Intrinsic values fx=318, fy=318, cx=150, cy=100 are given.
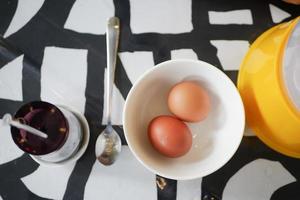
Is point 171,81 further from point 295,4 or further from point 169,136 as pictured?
point 295,4

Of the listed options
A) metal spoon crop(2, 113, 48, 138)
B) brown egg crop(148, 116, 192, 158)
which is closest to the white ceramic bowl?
brown egg crop(148, 116, 192, 158)

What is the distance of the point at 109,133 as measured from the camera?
576mm

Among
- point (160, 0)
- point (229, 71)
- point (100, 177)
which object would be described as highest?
point (160, 0)

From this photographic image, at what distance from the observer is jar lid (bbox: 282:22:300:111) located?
48 cm

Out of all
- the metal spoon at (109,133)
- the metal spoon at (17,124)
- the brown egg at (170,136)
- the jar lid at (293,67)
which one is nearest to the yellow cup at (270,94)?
the jar lid at (293,67)

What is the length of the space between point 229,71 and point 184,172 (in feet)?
0.73

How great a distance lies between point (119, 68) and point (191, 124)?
17cm

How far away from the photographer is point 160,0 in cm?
64

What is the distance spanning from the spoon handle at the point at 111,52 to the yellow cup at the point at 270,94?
0.79 feet

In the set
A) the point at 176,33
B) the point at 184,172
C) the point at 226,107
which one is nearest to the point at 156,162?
the point at 184,172

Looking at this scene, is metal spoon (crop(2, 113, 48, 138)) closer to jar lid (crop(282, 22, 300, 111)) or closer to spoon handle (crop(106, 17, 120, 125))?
spoon handle (crop(106, 17, 120, 125))

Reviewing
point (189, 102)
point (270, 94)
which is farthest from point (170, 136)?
point (270, 94)

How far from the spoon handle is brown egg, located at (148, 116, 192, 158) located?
0.11m

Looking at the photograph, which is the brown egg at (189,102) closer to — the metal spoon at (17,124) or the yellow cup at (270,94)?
the yellow cup at (270,94)
